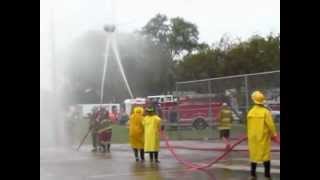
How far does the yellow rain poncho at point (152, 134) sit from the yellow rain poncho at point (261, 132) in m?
5.08

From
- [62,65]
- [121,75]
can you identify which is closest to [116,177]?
[62,65]

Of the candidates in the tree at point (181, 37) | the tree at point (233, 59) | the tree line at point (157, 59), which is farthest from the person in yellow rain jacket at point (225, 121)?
the tree at point (181, 37)

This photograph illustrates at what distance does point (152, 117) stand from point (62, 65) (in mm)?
21104

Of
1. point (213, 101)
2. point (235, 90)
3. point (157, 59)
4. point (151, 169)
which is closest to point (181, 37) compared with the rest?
point (157, 59)

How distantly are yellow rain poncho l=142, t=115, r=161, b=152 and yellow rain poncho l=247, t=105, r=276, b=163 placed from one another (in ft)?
16.7

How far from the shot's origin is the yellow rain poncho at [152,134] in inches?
590

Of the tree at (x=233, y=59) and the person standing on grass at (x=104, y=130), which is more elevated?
the tree at (x=233, y=59)

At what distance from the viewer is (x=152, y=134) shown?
15.0 m

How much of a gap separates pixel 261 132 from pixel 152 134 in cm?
534

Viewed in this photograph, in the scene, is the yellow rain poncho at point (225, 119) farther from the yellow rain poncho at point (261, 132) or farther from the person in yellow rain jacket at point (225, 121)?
the yellow rain poncho at point (261, 132)

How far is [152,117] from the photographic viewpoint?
1520 cm

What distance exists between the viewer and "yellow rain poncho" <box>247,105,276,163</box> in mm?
10000

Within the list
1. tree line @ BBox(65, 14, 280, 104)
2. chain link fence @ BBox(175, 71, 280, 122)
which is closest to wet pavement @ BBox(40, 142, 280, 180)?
chain link fence @ BBox(175, 71, 280, 122)
